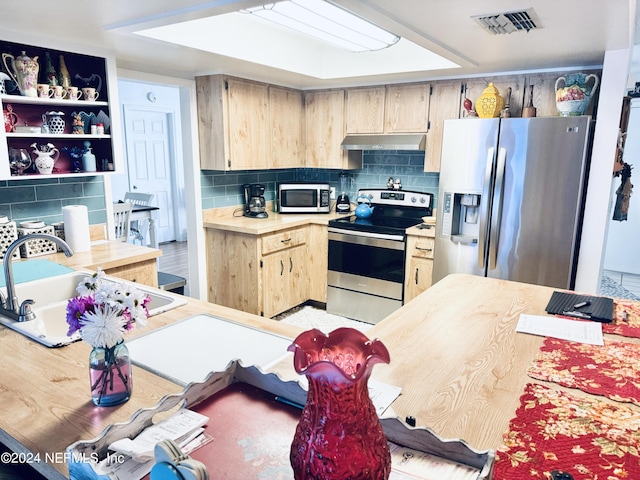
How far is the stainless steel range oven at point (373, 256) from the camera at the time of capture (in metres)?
3.75

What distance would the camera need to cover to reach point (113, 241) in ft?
10.1

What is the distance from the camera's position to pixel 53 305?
193 cm

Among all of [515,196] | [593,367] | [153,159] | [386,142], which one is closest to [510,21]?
[515,196]

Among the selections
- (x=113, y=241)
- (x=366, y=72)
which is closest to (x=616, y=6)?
(x=366, y=72)

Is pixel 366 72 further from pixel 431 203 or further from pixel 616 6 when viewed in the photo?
pixel 616 6

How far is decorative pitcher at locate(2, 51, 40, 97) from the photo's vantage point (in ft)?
8.07

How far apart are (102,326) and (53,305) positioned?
108cm

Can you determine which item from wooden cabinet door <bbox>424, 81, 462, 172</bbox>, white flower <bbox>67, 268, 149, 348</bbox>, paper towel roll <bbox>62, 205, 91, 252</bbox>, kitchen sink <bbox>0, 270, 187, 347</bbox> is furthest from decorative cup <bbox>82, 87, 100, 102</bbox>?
wooden cabinet door <bbox>424, 81, 462, 172</bbox>

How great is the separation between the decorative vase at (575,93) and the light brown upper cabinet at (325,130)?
73.1 inches

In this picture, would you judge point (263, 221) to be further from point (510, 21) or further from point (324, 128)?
point (510, 21)

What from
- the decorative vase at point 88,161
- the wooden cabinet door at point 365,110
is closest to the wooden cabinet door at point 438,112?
the wooden cabinet door at point 365,110

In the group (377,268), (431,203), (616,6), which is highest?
(616,6)

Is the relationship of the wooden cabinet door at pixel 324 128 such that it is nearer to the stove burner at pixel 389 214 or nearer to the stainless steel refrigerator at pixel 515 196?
the stove burner at pixel 389 214

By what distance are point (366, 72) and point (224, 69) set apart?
114 cm
